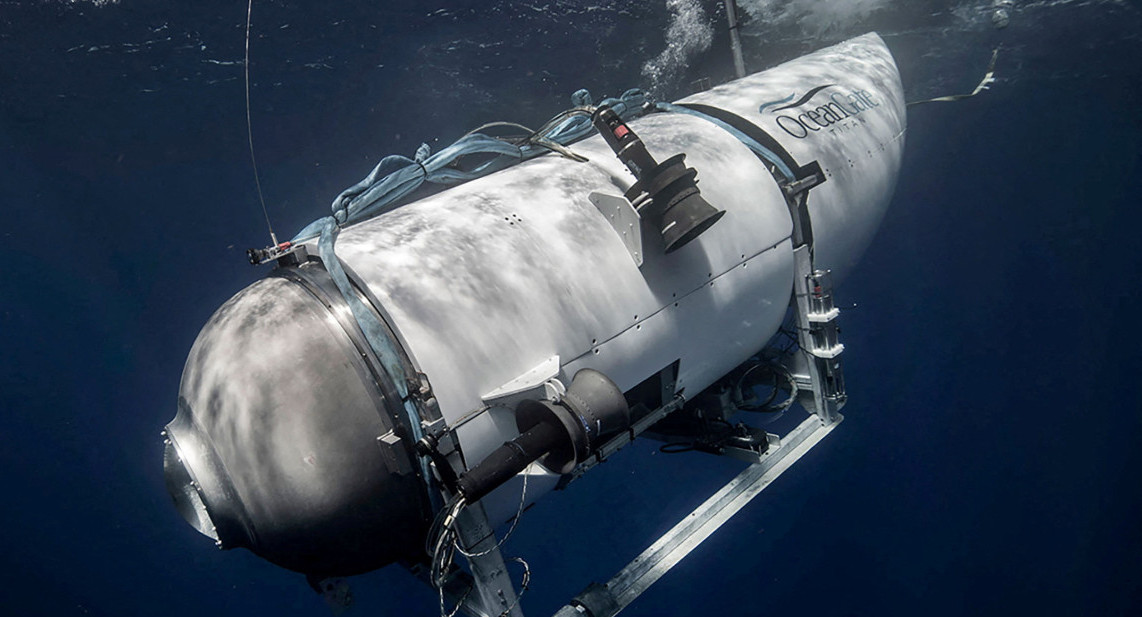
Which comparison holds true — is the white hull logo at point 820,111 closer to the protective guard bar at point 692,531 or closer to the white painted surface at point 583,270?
the white painted surface at point 583,270

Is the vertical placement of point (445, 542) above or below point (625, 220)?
below

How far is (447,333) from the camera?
2.47 m

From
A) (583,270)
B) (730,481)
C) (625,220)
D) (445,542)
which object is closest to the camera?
(445,542)

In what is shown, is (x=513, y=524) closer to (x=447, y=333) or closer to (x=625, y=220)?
(x=447, y=333)

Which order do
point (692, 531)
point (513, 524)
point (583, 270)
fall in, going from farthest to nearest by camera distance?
point (692, 531), point (583, 270), point (513, 524)

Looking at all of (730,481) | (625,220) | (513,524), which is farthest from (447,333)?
(730,481)

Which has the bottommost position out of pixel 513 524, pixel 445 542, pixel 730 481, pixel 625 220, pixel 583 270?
pixel 730 481

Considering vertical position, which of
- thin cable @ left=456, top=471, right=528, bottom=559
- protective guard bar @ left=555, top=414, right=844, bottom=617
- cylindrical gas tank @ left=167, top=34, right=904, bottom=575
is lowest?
protective guard bar @ left=555, top=414, right=844, bottom=617

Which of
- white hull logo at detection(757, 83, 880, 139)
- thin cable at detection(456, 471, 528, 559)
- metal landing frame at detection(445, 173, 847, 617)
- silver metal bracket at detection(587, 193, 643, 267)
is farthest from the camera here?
white hull logo at detection(757, 83, 880, 139)

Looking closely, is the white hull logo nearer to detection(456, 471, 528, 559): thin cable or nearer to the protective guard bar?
the protective guard bar

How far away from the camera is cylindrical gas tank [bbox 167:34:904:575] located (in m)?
2.32

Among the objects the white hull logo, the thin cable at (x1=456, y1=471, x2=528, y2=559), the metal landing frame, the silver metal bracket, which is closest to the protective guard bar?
the metal landing frame

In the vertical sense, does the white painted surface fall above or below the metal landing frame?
above

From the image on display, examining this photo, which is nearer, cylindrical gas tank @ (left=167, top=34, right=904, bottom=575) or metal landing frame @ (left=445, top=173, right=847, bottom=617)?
cylindrical gas tank @ (left=167, top=34, right=904, bottom=575)
